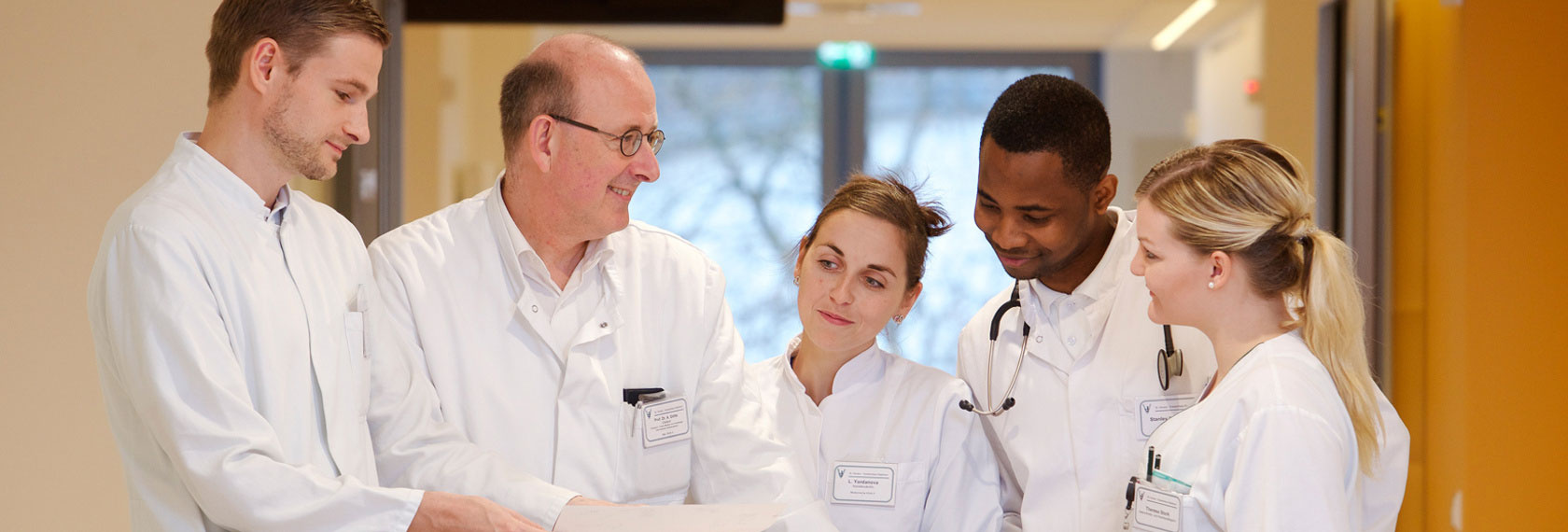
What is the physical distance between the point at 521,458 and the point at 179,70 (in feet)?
4.64

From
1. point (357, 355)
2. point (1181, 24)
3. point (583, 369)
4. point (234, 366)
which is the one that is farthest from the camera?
point (1181, 24)

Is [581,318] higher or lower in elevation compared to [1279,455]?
higher

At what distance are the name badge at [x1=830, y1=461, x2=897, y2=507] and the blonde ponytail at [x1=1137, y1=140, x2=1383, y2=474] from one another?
699 millimetres

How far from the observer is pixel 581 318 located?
2.10m

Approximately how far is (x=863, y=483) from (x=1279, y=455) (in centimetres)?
77

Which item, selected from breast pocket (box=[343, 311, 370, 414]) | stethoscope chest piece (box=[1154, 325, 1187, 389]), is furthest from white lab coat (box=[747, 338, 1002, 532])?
breast pocket (box=[343, 311, 370, 414])

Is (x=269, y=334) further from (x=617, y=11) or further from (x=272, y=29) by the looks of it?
(x=617, y=11)

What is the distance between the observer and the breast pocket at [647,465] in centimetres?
206

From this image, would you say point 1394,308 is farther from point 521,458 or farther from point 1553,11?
point 521,458

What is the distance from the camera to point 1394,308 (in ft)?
12.0

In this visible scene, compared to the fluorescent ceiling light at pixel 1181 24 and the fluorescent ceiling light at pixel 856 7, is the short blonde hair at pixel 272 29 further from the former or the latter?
the fluorescent ceiling light at pixel 1181 24

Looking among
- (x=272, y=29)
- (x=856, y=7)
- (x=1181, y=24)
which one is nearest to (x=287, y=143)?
(x=272, y=29)

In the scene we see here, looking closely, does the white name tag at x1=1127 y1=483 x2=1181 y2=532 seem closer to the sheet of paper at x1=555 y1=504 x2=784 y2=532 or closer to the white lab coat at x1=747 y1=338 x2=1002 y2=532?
the white lab coat at x1=747 y1=338 x2=1002 y2=532

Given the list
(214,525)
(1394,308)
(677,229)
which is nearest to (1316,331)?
(214,525)
